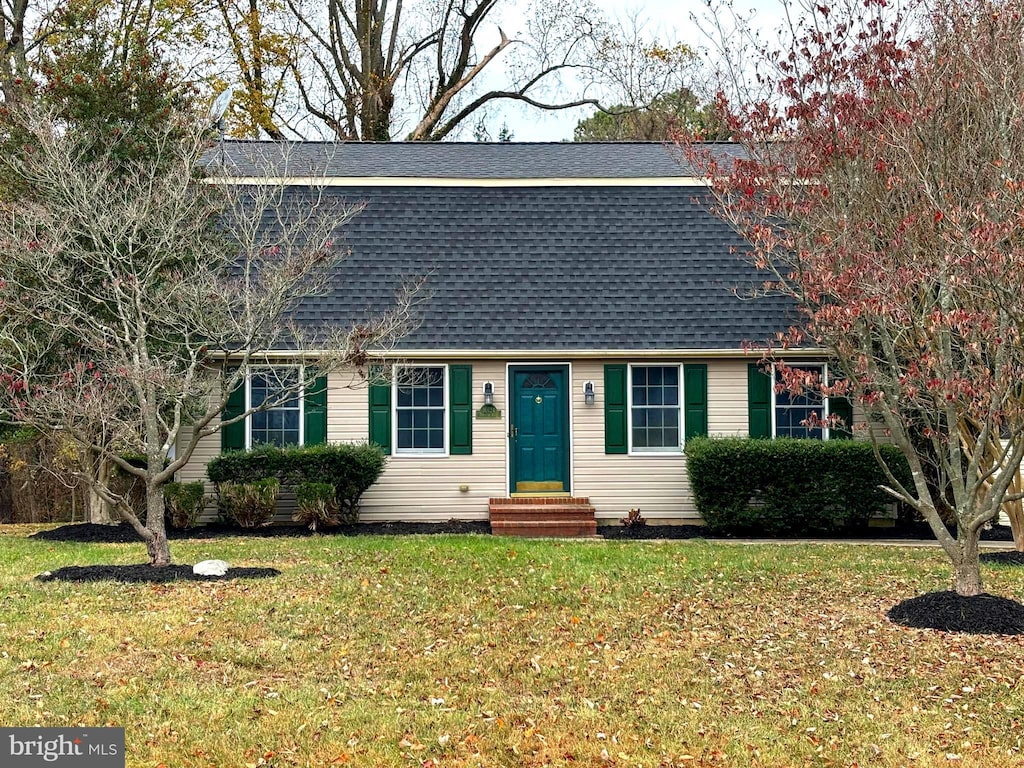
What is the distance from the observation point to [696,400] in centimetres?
1584

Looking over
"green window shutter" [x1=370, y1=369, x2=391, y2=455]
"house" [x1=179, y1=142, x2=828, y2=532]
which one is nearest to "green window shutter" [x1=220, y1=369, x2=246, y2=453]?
"house" [x1=179, y1=142, x2=828, y2=532]

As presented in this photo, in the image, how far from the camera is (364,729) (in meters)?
6.24

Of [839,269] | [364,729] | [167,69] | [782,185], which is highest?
[167,69]

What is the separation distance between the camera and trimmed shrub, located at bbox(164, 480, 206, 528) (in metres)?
14.8

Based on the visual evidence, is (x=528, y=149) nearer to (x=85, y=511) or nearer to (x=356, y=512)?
(x=356, y=512)

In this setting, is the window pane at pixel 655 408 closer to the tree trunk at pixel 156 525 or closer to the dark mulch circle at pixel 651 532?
the dark mulch circle at pixel 651 532

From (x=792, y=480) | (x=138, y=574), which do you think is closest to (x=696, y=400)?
(x=792, y=480)

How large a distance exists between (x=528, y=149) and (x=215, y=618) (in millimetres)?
12576

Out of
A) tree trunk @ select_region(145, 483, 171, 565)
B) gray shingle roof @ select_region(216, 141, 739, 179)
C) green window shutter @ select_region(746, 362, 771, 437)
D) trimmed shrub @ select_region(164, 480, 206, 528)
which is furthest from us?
gray shingle roof @ select_region(216, 141, 739, 179)

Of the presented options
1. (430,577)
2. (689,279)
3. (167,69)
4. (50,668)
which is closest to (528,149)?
(689,279)

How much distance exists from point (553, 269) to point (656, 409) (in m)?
2.60

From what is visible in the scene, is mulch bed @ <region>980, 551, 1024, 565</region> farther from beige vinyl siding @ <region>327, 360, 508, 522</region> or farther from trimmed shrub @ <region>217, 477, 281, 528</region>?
trimmed shrub @ <region>217, 477, 281, 528</region>

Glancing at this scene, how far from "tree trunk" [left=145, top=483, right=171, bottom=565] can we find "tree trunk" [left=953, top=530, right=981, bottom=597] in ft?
23.2

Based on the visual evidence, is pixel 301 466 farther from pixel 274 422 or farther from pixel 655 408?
pixel 655 408
